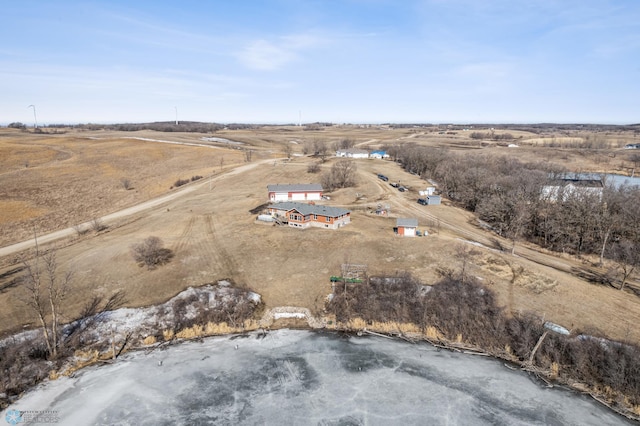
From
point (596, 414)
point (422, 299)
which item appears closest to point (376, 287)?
point (422, 299)

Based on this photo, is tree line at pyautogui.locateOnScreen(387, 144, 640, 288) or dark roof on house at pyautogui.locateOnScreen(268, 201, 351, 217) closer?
tree line at pyautogui.locateOnScreen(387, 144, 640, 288)

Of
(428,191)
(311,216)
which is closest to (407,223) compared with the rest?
(311,216)

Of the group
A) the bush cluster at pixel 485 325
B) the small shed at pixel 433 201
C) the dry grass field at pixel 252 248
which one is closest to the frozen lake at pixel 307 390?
the bush cluster at pixel 485 325

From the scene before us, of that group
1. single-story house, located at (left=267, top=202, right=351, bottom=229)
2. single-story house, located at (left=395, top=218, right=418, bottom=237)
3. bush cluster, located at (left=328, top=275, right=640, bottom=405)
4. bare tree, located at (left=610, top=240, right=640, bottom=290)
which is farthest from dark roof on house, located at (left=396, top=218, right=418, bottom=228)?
bare tree, located at (left=610, top=240, right=640, bottom=290)

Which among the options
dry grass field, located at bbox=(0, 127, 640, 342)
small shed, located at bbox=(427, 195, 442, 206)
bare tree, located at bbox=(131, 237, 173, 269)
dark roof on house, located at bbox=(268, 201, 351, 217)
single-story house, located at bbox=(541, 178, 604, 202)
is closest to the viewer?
dry grass field, located at bbox=(0, 127, 640, 342)

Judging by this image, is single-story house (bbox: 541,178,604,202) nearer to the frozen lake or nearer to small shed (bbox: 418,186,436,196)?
small shed (bbox: 418,186,436,196)

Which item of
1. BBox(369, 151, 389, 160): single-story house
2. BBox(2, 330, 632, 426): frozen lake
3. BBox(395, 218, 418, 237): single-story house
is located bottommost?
BBox(2, 330, 632, 426): frozen lake

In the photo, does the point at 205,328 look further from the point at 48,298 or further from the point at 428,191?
the point at 428,191

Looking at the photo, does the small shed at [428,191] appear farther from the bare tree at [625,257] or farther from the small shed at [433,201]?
the bare tree at [625,257]
